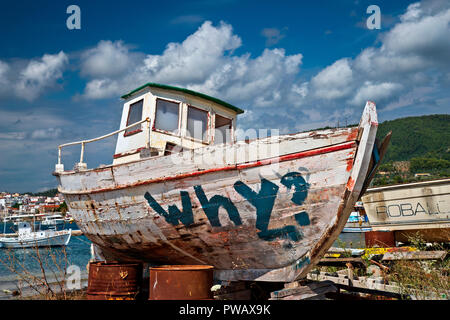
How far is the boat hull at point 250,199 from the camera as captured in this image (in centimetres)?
394

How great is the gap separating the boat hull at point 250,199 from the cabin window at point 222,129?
6.68 ft

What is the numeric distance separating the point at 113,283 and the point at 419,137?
518 feet

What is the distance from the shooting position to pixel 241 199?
13.9 feet

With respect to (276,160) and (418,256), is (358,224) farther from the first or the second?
(276,160)

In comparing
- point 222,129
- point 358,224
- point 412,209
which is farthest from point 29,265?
point 358,224

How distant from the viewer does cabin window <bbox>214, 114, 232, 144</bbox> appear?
21.4ft

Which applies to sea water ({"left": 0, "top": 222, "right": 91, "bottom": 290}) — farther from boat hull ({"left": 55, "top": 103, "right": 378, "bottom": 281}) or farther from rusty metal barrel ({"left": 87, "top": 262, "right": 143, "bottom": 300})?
boat hull ({"left": 55, "top": 103, "right": 378, "bottom": 281})

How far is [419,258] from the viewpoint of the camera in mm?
6336

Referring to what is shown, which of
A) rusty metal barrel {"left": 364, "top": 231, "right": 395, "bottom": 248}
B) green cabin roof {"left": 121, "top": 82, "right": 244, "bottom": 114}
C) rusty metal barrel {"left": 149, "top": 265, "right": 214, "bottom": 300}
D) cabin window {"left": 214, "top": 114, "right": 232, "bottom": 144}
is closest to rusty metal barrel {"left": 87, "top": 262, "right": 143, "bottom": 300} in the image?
rusty metal barrel {"left": 149, "top": 265, "right": 214, "bottom": 300}

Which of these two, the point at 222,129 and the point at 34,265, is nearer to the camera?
the point at 222,129

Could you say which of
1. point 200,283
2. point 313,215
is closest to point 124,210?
point 200,283
